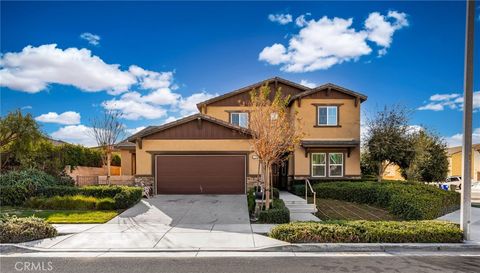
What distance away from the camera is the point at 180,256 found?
792 centimetres

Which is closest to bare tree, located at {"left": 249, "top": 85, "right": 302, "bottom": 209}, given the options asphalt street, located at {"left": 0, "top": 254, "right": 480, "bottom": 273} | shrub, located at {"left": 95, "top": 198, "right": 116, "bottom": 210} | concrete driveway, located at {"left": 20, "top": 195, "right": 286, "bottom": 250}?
concrete driveway, located at {"left": 20, "top": 195, "right": 286, "bottom": 250}

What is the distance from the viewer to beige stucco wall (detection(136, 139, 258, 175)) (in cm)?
1873

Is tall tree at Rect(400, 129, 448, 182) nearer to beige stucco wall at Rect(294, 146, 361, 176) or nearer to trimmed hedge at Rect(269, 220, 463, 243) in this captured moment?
beige stucco wall at Rect(294, 146, 361, 176)

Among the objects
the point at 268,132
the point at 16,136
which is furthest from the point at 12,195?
the point at 268,132

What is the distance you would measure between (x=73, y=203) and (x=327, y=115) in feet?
50.6

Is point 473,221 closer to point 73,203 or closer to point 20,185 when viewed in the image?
point 73,203

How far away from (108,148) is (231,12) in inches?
550

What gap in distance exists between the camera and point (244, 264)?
7.27 m

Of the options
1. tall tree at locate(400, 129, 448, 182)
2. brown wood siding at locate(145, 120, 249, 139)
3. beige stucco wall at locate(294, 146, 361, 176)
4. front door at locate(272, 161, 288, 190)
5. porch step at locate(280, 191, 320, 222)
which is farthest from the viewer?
tall tree at locate(400, 129, 448, 182)

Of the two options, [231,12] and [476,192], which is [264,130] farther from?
[476,192]

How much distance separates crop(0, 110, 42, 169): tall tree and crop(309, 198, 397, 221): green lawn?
1589 centimetres

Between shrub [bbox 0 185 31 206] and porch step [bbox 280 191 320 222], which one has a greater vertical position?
shrub [bbox 0 185 31 206]

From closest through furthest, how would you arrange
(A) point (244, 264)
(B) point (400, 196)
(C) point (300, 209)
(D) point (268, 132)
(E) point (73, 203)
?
(A) point (244, 264) → (D) point (268, 132) → (B) point (400, 196) → (E) point (73, 203) → (C) point (300, 209)

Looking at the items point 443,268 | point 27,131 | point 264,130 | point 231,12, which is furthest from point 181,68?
point 443,268
